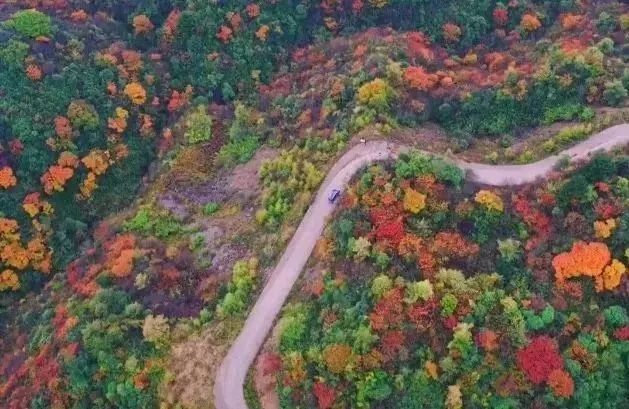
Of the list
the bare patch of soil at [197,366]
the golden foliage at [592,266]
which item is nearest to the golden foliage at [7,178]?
the bare patch of soil at [197,366]

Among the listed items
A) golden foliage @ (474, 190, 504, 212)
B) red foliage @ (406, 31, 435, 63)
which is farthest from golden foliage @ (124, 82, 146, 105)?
golden foliage @ (474, 190, 504, 212)

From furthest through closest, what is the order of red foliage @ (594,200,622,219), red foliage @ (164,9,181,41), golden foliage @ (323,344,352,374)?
red foliage @ (164,9,181,41)
red foliage @ (594,200,622,219)
golden foliage @ (323,344,352,374)

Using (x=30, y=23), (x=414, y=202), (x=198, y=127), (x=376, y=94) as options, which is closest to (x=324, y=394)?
(x=414, y=202)

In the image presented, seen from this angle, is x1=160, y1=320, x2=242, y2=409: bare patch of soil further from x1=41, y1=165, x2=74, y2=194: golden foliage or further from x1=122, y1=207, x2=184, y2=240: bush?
x1=41, y1=165, x2=74, y2=194: golden foliage

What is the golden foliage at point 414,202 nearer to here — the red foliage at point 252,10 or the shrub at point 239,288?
the shrub at point 239,288

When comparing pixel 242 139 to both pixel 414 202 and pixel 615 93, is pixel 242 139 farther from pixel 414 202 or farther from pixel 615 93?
pixel 615 93

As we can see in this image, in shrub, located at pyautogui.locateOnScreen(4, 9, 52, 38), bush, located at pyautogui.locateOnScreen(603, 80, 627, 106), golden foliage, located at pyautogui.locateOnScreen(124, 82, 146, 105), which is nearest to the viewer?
bush, located at pyautogui.locateOnScreen(603, 80, 627, 106)

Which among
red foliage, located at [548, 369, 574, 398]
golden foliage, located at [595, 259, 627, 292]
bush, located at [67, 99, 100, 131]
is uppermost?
bush, located at [67, 99, 100, 131]
